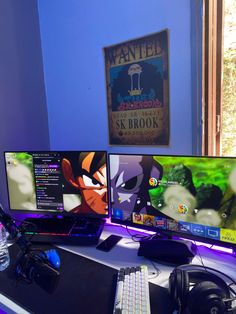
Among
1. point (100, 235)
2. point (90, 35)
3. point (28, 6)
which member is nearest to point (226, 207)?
point (100, 235)

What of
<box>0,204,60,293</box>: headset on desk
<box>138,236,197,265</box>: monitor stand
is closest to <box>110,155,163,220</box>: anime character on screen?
<box>138,236,197,265</box>: monitor stand

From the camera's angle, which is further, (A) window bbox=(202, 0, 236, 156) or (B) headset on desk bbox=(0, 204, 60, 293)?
(A) window bbox=(202, 0, 236, 156)

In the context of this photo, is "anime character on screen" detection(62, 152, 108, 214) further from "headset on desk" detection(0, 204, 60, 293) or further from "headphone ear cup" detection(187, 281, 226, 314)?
"headphone ear cup" detection(187, 281, 226, 314)

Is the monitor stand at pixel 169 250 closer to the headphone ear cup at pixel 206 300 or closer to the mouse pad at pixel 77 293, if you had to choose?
the mouse pad at pixel 77 293

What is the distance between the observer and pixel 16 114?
144 cm

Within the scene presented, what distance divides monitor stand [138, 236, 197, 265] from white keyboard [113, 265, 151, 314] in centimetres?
13

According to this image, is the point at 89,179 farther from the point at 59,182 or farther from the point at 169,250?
the point at 169,250

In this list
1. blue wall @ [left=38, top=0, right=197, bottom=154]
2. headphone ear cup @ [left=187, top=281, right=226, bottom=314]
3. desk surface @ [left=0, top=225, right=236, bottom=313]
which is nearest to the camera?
headphone ear cup @ [left=187, top=281, right=226, bottom=314]

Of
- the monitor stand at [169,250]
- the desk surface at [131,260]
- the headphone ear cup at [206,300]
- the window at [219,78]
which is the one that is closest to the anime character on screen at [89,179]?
the desk surface at [131,260]

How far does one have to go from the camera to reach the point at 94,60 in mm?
1394

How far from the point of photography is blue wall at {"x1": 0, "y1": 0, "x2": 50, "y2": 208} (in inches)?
54.1

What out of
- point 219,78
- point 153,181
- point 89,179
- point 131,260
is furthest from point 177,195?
point 219,78

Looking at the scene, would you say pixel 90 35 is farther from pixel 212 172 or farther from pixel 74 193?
pixel 212 172

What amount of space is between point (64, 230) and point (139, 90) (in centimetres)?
82
